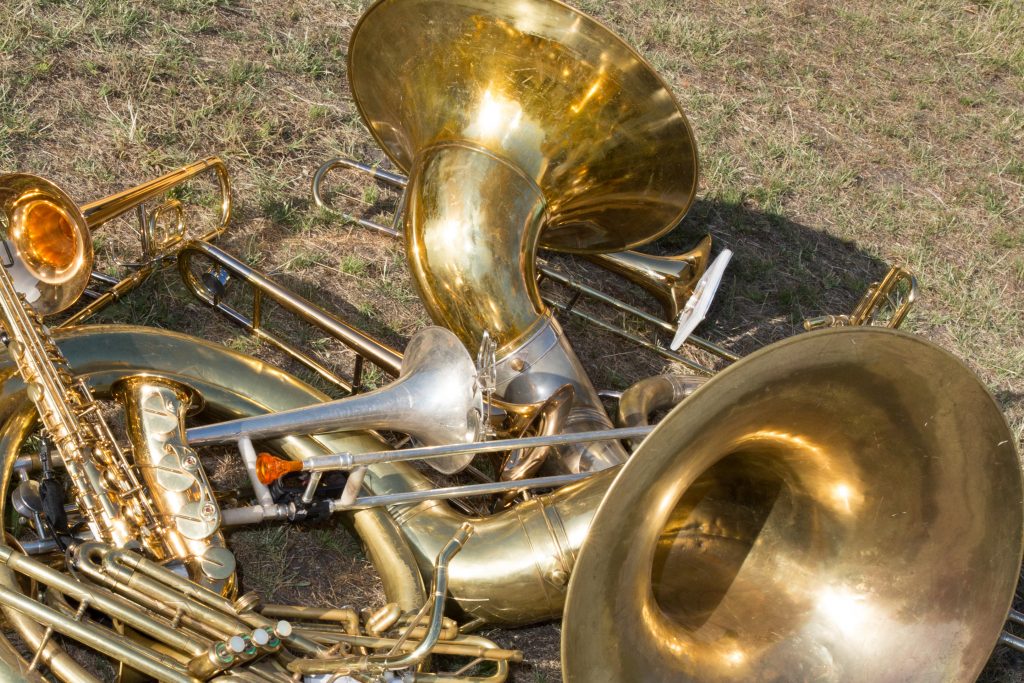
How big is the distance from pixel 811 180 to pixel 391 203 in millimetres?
1931

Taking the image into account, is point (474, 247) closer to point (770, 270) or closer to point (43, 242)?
point (43, 242)

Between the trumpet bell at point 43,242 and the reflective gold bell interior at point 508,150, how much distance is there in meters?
0.95

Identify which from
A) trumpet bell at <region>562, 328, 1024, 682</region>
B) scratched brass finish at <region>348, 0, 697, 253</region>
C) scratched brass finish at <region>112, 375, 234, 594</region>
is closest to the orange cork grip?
scratched brass finish at <region>112, 375, 234, 594</region>

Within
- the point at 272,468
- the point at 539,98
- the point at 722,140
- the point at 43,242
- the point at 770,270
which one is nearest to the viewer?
the point at 272,468

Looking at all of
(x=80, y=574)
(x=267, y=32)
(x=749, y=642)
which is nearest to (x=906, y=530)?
(x=749, y=642)

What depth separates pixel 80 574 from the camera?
7.73 ft

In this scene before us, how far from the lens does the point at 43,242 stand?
2713mm

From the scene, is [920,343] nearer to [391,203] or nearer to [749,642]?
[749,642]

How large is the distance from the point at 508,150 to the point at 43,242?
4.39 feet

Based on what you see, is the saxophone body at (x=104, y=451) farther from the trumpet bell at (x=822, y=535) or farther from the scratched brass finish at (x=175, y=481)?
the trumpet bell at (x=822, y=535)

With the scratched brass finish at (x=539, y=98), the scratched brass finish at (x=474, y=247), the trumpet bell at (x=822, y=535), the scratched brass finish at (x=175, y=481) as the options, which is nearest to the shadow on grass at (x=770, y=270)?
the scratched brass finish at (x=539, y=98)

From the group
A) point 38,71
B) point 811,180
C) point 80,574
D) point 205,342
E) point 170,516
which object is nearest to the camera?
point 80,574

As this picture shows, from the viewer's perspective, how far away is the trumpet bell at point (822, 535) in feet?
7.04

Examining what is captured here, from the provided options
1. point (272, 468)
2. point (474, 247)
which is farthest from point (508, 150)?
point (272, 468)
